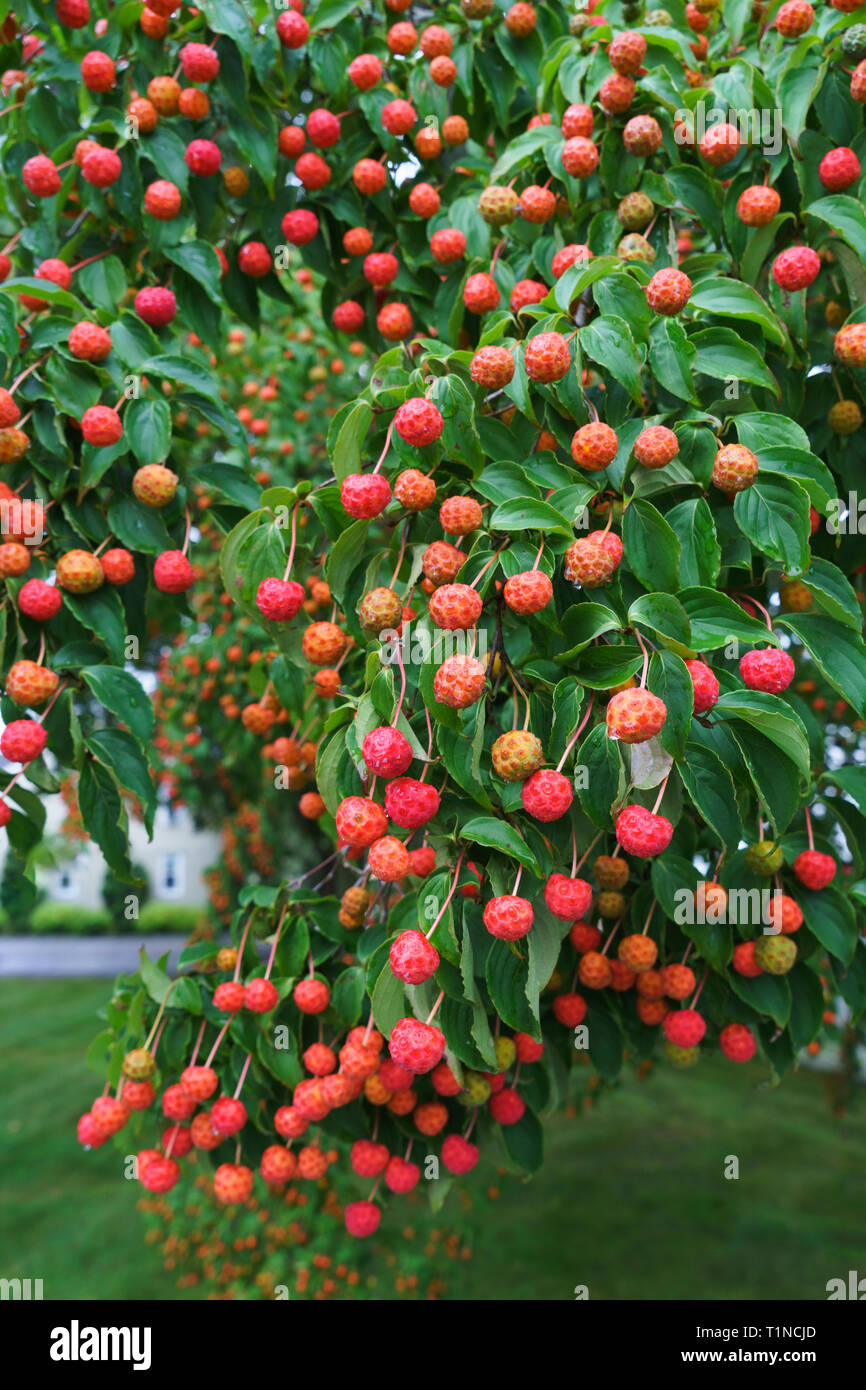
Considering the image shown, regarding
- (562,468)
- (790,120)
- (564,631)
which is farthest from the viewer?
(790,120)

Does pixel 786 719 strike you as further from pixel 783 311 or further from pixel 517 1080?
pixel 517 1080

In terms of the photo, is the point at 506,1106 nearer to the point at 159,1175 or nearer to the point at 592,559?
the point at 159,1175

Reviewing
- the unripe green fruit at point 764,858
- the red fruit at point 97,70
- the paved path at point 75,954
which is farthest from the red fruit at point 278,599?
the paved path at point 75,954

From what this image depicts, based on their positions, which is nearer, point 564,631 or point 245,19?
point 564,631

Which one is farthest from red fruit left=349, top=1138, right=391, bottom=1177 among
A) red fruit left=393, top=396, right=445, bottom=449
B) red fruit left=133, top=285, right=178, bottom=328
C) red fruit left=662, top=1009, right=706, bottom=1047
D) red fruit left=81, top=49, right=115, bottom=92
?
red fruit left=81, top=49, right=115, bottom=92

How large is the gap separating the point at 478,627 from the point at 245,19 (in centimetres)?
135

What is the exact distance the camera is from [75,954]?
14508 mm

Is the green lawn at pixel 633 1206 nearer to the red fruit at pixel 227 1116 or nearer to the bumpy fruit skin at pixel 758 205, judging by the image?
the red fruit at pixel 227 1116

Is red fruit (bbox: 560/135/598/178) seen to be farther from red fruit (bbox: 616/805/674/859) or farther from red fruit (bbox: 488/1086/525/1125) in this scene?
red fruit (bbox: 488/1086/525/1125)

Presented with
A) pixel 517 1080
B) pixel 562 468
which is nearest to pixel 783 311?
pixel 562 468

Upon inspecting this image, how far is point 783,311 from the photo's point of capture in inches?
58.1

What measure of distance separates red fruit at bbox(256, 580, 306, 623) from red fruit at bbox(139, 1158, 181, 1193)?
42.9 inches

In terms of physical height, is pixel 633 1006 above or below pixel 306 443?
below

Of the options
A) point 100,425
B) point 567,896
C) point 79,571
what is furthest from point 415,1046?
point 100,425
